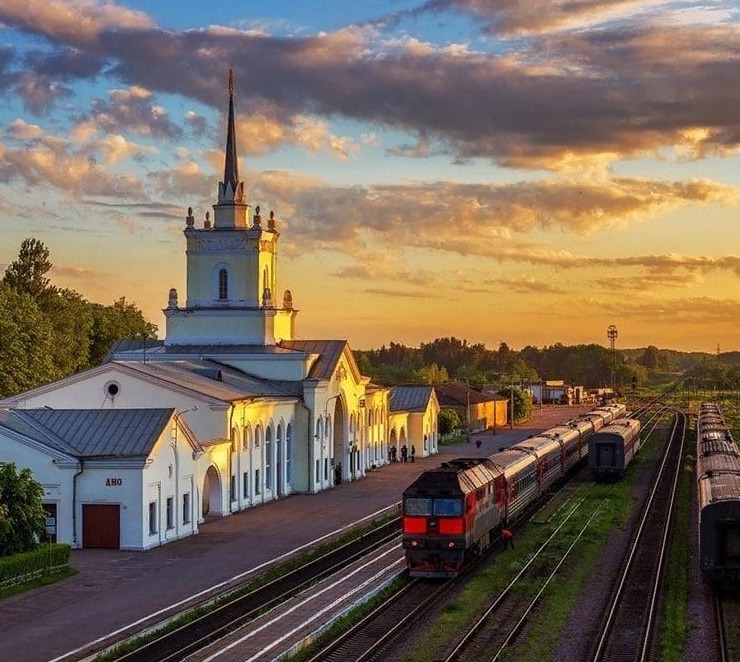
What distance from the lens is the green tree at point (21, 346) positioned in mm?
82938

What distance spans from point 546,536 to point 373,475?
32.9 meters

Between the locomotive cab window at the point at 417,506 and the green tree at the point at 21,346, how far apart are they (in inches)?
1966

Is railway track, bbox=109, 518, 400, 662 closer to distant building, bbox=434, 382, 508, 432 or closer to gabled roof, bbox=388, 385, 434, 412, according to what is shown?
gabled roof, bbox=388, 385, 434, 412

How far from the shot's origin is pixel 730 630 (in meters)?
30.1

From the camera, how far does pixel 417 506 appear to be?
3747cm

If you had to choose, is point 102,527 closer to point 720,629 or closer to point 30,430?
point 30,430

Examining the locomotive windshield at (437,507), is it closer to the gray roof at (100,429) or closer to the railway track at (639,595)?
the railway track at (639,595)

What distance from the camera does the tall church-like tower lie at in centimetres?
7419

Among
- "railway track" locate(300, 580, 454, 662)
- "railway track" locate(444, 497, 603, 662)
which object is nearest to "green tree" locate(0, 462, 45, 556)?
"railway track" locate(300, 580, 454, 662)

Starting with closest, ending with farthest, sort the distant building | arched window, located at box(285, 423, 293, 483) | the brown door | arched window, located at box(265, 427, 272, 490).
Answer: the brown door
arched window, located at box(265, 427, 272, 490)
arched window, located at box(285, 423, 293, 483)
the distant building

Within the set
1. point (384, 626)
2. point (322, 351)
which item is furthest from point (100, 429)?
point (322, 351)

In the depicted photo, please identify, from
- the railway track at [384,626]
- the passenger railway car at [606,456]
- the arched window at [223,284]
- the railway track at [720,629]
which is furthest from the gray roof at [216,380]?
the railway track at [720,629]

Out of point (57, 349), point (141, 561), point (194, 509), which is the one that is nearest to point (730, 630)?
point (141, 561)

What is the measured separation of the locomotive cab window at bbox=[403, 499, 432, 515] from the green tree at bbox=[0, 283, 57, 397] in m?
49.9
